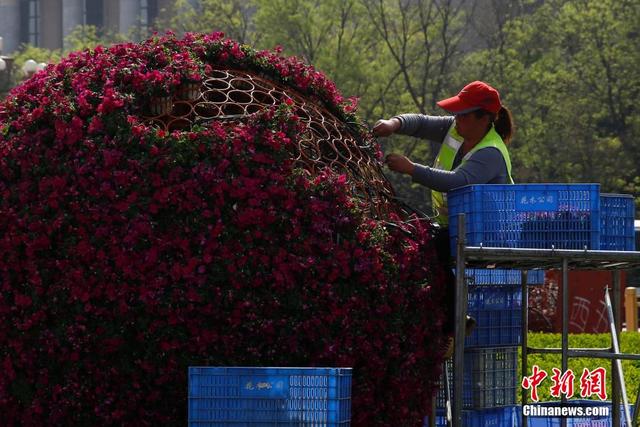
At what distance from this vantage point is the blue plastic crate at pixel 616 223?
609cm

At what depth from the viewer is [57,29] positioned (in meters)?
96.5

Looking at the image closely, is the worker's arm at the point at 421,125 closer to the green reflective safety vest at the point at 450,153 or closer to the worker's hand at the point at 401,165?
the green reflective safety vest at the point at 450,153

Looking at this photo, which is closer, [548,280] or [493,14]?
[548,280]

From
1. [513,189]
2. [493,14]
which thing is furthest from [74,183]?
[493,14]

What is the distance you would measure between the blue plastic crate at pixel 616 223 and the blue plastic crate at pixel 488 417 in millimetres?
1304

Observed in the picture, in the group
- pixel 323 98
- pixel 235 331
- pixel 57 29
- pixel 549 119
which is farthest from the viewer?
pixel 57 29

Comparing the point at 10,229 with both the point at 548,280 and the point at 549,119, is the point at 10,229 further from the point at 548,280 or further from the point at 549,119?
the point at 549,119

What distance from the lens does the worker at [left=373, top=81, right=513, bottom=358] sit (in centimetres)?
607

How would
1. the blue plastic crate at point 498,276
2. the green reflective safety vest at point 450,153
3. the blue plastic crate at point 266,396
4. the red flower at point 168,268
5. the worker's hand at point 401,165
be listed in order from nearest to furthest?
the blue plastic crate at point 266,396
the red flower at point 168,268
the worker's hand at point 401,165
the green reflective safety vest at point 450,153
the blue plastic crate at point 498,276

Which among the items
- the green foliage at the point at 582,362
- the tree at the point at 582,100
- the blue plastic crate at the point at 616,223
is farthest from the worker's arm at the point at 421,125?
the tree at the point at 582,100

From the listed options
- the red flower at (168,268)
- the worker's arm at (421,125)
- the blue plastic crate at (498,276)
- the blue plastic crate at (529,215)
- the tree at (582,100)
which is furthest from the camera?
the tree at (582,100)

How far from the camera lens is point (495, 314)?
22.2 ft

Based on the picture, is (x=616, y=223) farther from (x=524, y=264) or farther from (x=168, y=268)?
(x=168, y=268)

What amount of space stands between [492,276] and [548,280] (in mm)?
14606
